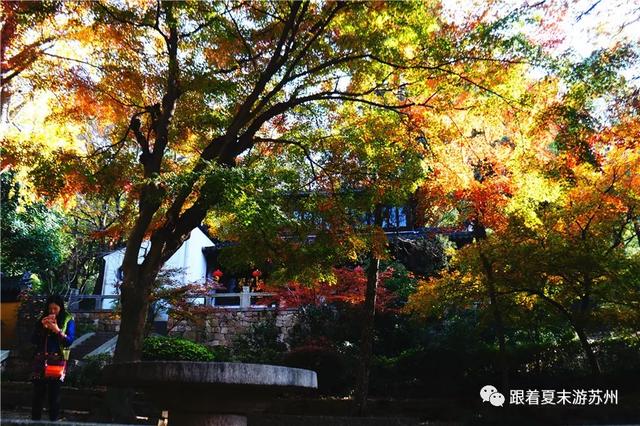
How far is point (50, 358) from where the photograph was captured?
5.99m

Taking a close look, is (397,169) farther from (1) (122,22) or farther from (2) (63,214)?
(2) (63,214)

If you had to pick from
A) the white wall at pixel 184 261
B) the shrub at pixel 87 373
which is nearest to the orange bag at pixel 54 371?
the shrub at pixel 87 373

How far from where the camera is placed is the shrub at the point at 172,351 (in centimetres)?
1086

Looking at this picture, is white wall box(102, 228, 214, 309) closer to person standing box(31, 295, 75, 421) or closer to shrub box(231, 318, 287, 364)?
shrub box(231, 318, 287, 364)

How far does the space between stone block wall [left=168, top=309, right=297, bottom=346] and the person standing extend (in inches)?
393

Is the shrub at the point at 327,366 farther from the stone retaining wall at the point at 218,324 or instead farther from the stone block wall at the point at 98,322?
the stone block wall at the point at 98,322

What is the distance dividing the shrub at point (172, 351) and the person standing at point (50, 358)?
4672mm

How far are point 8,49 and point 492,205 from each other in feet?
32.5

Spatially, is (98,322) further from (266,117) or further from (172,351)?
(266,117)

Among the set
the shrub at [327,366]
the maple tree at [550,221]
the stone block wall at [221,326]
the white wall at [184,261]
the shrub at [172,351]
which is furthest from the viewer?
the white wall at [184,261]

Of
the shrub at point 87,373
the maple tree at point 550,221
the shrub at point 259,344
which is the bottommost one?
the shrub at point 87,373

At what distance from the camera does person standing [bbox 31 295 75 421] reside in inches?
235

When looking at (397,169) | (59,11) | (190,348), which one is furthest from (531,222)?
(59,11)

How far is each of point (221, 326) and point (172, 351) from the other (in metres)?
5.67
